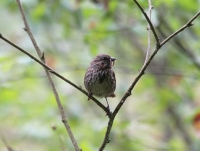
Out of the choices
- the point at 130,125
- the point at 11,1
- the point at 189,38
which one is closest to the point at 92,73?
the point at 130,125

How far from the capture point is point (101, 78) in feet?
13.1

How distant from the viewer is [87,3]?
5492 mm

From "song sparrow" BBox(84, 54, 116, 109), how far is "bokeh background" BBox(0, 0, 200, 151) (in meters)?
0.52

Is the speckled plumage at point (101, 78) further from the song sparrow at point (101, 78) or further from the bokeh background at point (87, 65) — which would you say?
the bokeh background at point (87, 65)

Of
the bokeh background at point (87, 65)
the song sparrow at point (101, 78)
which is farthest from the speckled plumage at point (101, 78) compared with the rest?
the bokeh background at point (87, 65)

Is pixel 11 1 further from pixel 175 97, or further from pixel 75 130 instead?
pixel 175 97

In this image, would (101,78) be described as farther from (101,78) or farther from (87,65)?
(87,65)

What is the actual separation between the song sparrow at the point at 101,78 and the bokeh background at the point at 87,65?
519 millimetres

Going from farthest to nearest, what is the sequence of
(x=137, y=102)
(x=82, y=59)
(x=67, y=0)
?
(x=137, y=102) < (x=82, y=59) < (x=67, y=0)

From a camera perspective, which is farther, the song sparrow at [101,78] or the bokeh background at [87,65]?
the bokeh background at [87,65]

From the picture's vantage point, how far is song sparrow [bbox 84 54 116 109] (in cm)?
396

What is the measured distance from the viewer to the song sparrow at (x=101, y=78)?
3955 millimetres

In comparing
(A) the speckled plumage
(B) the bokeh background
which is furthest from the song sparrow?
(B) the bokeh background

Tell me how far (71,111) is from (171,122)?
2.19 meters
